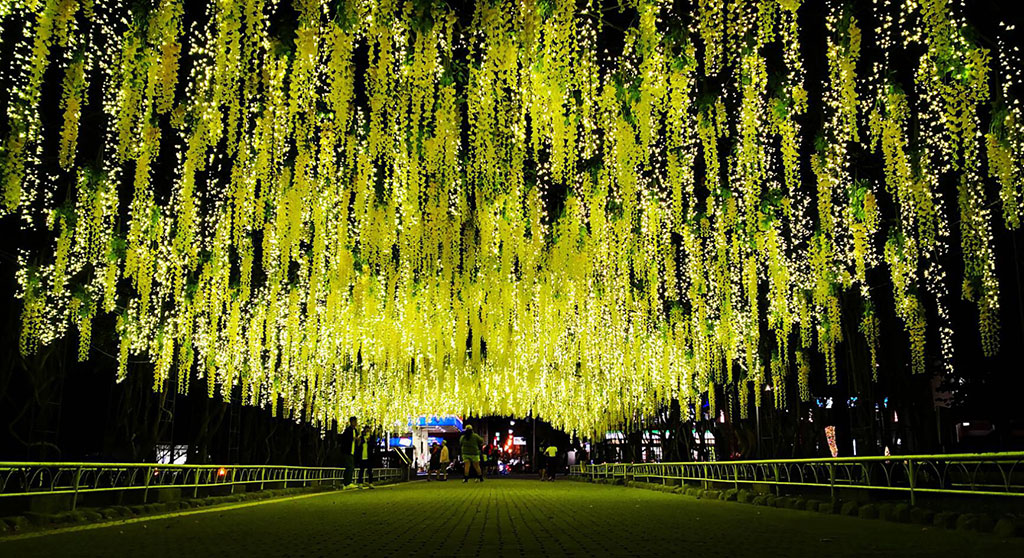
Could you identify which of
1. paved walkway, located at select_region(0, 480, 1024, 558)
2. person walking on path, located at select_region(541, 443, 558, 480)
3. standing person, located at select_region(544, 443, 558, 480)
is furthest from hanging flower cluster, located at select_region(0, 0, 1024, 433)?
standing person, located at select_region(544, 443, 558, 480)

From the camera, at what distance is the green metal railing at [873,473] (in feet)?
20.3

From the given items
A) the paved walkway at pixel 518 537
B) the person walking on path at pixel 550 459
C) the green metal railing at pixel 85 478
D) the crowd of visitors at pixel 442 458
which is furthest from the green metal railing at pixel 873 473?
the green metal railing at pixel 85 478

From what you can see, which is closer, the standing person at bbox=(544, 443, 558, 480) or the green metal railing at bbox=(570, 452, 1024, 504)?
the green metal railing at bbox=(570, 452, 1024, 504)

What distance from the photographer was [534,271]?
12.9 m

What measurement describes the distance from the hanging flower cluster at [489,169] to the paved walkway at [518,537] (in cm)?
305

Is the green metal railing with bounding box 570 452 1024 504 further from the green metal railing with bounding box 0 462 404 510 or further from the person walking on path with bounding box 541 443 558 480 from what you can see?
the green metal railing with bounding box 0 462 404 510

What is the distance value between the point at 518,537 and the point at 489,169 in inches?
146

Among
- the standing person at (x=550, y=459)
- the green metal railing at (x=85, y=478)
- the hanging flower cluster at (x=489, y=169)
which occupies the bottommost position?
the standing person at (x=550, y=459)

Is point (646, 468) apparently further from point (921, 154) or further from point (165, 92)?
point (165, 92)

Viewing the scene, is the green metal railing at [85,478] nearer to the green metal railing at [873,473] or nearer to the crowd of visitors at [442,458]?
the crowd of visitors at [442,458]

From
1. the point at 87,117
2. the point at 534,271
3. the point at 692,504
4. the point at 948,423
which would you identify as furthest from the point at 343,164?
the point at 948,423

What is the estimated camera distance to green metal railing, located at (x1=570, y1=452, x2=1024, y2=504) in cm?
620

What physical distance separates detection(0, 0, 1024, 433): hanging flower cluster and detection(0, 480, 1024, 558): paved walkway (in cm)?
305

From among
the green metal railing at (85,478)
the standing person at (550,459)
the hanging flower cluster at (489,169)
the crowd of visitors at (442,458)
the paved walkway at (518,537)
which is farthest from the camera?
the standing person at (550,459)
